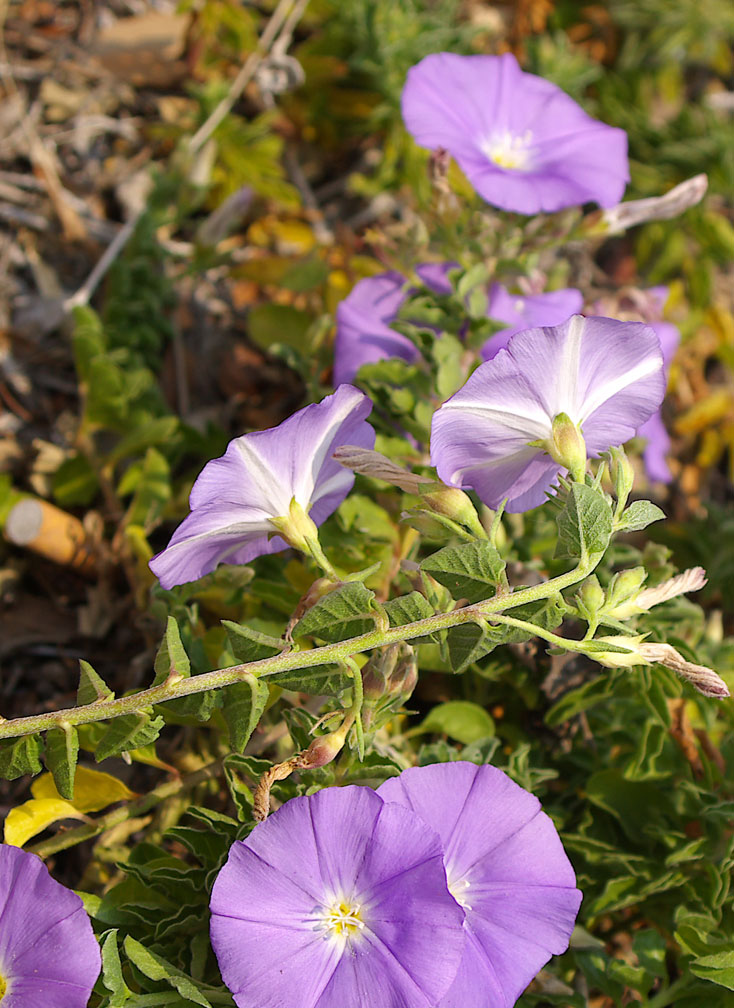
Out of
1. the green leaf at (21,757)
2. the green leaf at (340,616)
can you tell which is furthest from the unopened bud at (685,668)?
the green leaf at (21,757)

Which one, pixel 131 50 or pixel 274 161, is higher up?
pixel 131 50

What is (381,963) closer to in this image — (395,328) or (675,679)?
(675,679)

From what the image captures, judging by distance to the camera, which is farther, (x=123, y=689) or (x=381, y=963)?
(x=123, y=689)

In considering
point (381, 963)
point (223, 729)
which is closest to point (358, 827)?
point (381, 963)

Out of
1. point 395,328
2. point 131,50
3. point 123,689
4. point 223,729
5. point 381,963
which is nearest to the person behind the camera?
point 381,963

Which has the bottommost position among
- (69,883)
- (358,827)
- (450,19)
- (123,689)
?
(69,883)

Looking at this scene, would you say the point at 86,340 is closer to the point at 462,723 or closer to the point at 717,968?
the point at 462,723

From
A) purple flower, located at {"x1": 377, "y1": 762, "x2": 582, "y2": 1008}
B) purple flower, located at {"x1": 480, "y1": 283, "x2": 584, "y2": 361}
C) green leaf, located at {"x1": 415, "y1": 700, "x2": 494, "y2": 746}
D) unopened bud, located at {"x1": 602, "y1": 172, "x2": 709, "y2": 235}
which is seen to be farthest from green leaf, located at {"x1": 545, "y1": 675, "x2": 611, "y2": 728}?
unopened bud, located at {"x1": 602, "y1": 172, "x2": 709, "y2": 235}
